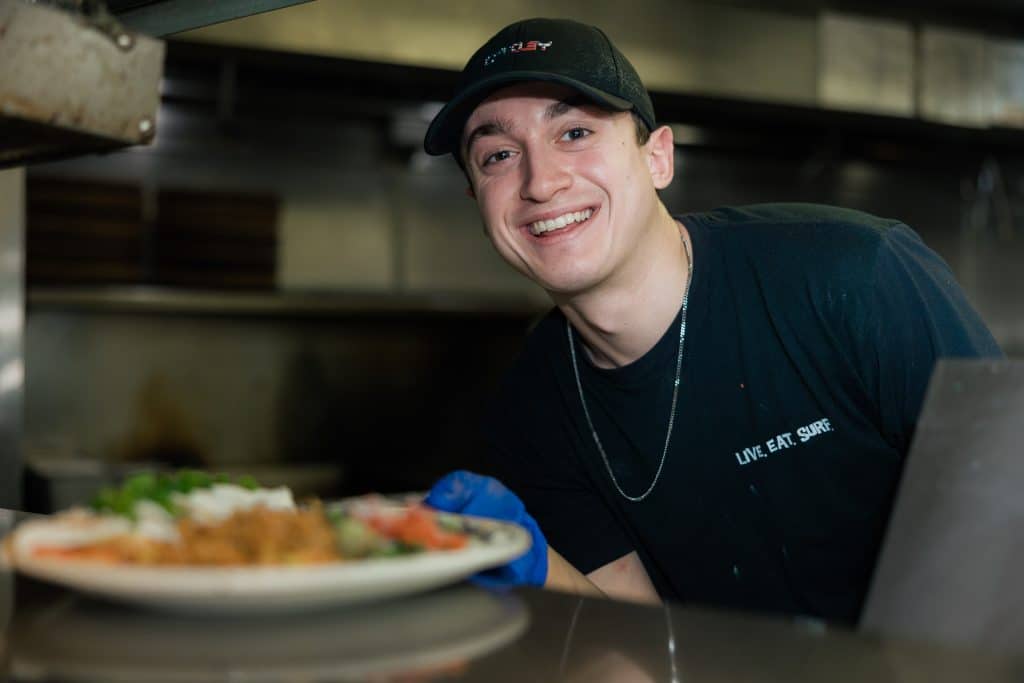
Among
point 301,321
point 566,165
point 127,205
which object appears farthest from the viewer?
point 301,321

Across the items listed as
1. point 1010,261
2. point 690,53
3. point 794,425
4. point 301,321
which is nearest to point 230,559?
point 794,425

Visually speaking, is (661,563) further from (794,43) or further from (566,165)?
(794,43)

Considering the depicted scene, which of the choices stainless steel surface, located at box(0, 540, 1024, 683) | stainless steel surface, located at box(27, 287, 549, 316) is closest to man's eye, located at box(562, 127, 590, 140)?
stainless steel surface, located at box(0, 540, 1024, 683)

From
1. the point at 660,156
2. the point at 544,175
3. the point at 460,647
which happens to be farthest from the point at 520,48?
the point at 460,647

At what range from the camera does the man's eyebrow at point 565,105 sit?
145cm

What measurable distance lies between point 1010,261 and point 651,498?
13.4 feet

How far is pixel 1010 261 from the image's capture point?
4.96 meters

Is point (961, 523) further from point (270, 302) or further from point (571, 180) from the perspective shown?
point (270, 302)

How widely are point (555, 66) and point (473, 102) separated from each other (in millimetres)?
161

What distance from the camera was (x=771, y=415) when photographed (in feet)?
A: 4.53

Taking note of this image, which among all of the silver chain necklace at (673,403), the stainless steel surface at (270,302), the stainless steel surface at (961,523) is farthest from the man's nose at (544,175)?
the stainless steel surface at (270,302)

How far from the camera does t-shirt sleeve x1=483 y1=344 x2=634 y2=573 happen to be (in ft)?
5.24

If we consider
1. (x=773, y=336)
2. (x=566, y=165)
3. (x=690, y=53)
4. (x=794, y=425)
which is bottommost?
(x=794, y=425)

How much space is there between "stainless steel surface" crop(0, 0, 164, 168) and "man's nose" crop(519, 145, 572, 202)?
0.66m
